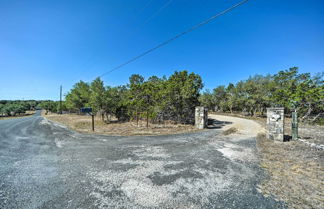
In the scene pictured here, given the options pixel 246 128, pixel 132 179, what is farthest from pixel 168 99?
pixel 132 179

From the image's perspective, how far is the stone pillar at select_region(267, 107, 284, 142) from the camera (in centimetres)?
539

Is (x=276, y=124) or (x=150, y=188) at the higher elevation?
(x=276, y=124)

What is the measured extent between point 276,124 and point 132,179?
22.6 ft

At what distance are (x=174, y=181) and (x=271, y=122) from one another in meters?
6.09

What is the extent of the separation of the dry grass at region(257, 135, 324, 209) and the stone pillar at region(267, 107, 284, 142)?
3.96ft

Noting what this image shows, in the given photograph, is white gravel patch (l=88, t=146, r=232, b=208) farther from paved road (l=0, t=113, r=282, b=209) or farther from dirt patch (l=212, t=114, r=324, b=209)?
dirt patch (l=212, t=114, r=324, b=209)

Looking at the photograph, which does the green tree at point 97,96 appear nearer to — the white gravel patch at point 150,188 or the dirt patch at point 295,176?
the white gravel patch at point 150,188

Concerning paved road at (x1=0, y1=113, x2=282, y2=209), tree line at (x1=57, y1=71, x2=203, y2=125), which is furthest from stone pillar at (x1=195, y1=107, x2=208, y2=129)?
paved road at (x1=0, y1=113, x2=282, y2=209)

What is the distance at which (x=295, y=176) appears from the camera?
8.71 ft

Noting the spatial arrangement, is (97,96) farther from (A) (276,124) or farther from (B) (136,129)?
(A) (276,124)

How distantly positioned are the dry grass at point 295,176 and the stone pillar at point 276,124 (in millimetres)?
1206

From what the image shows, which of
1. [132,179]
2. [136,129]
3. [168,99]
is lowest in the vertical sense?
[136,129]

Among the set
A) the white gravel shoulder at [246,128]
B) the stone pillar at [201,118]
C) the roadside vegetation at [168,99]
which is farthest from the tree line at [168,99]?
the white gravel shoulder at [246,128]

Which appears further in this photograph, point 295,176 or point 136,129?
point 136,129
